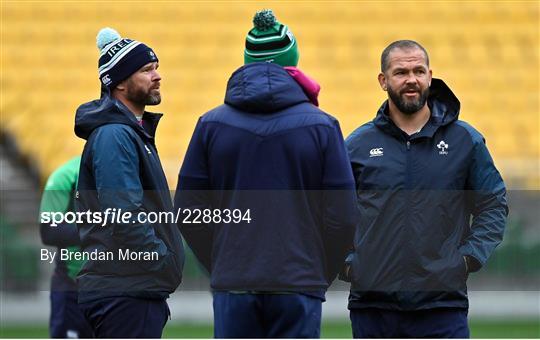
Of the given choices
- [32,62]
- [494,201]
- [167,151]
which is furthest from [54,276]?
[32,62]

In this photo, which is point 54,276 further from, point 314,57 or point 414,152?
point 314,57

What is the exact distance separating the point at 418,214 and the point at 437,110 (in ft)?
1.65

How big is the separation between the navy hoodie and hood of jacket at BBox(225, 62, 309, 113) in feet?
2.29

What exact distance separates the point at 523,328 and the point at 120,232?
709 centimetres

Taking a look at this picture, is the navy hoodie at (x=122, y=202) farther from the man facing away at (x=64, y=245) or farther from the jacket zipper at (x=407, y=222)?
the man facing away at (x=64, y=245)

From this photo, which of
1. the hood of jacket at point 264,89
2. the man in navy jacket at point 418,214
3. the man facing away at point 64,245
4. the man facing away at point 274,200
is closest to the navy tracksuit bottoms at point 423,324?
the man in navy jacket at point 418,214

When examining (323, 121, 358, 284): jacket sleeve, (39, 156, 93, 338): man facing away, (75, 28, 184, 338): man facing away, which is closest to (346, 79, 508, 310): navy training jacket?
(323, 121, 358, 284): jacket sleeve

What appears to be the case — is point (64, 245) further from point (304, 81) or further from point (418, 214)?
point (304, 81)

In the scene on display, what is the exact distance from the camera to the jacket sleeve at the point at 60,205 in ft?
21.5

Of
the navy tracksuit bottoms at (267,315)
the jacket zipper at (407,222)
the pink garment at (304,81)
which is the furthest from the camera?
the jacket zipper at (407,222)

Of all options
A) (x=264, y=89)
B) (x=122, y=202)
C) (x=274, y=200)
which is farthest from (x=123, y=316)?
(x=264, y=89)

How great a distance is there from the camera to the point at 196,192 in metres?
4.27

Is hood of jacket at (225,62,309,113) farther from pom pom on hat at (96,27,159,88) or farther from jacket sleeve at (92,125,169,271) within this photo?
pom pom on hat at (96,27,159,88)

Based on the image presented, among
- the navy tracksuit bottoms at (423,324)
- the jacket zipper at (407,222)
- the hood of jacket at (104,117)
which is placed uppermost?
the hood of jacket at (104,117)
